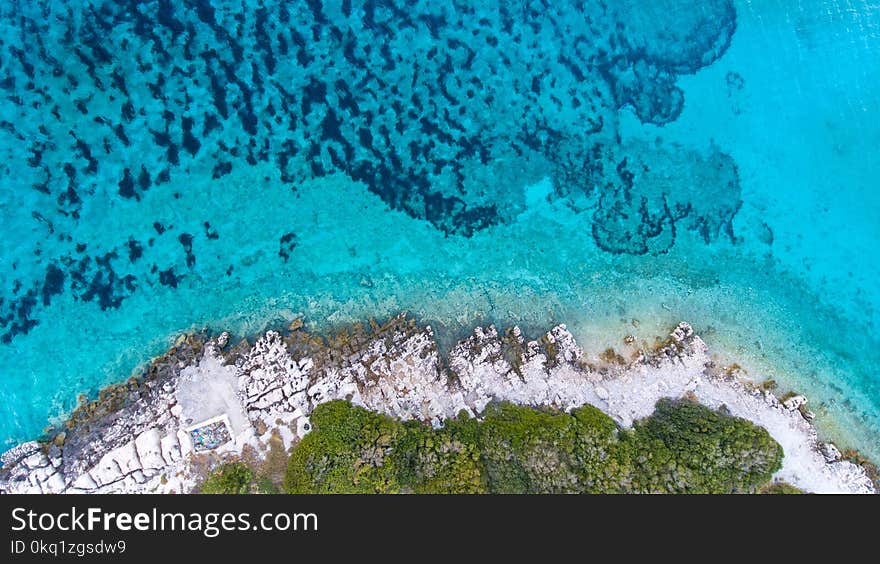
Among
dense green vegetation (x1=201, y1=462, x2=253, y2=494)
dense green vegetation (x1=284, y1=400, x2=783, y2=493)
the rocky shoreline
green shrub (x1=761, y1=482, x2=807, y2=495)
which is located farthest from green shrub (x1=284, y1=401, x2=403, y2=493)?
green shrub (x1=761, y1=482, x2=807, y2=495)

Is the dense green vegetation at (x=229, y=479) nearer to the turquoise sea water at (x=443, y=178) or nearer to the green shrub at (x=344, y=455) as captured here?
the green shrub at (x=344, y=455)

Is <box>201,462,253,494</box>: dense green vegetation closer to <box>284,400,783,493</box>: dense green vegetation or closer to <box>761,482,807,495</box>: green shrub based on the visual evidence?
<box>284,400,783,493</box>: dense green vegetation

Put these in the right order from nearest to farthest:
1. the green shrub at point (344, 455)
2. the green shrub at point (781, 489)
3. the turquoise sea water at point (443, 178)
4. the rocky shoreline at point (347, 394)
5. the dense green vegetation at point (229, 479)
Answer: the green shrub at point (344, 455), the dense green vegetation at point (229, 479), the green shrub at point (781, 489), the rocky shoreline at point (347, 394), the turquoise sea water at point (443, 178)

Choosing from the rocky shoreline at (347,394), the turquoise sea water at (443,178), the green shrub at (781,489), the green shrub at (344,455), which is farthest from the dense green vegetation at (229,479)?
the green shrub at (781,489)

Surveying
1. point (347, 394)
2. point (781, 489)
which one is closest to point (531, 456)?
point (347, 394)

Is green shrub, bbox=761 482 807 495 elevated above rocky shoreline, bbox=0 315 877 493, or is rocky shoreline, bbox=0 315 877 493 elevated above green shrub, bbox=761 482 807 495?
rocky shoreline, bbox=0 315 877 493

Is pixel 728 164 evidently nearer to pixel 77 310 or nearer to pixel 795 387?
pixel 795 387

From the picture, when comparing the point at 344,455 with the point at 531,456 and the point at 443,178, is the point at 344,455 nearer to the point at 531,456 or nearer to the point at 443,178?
the point at 531,456
